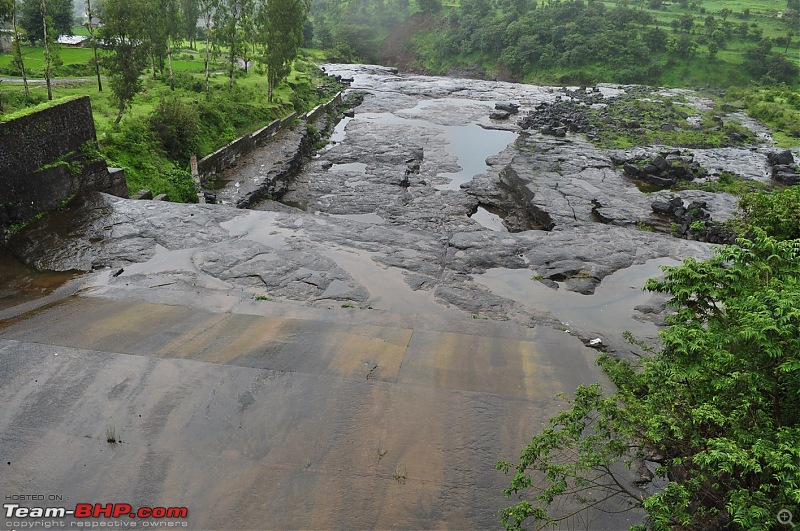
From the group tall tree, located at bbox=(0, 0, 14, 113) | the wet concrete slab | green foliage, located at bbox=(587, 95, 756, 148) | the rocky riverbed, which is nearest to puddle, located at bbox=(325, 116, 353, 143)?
the rocky riverbed

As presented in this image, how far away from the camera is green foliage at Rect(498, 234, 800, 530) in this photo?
3973 mm

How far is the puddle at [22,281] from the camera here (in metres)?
10.9

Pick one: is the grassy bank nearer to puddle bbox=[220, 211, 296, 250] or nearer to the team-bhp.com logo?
puddle bbox=[220, 211, 296, 250]

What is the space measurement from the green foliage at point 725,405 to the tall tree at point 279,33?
34.8m

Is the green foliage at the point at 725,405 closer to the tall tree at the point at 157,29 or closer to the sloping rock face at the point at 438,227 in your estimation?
the sloping rock face at the point at 438,227

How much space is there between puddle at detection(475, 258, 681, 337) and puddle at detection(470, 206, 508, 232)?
6.92 meters

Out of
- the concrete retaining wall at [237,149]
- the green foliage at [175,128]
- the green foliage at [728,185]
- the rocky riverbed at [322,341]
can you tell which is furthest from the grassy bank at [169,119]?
the green foliage at [728,185]

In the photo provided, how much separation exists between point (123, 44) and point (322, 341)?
18500 millimetres

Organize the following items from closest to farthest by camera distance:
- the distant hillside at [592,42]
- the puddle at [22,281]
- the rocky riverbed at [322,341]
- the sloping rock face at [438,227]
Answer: the rocky riverbed at [322,341]
the puddle at [22,281]
the sloping rock face at [438,227]
the distant hillside at [592,42]

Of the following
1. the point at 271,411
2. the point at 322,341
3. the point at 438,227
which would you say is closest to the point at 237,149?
the point at 438,227

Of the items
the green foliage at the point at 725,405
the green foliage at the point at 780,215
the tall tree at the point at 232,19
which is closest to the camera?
the green foliage at the point at 725,405

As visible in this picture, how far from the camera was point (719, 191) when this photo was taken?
23.5m

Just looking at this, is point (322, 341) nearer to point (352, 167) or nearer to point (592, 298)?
point (592, 298)

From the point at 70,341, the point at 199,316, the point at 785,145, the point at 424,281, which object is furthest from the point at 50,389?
the point at 785,145
